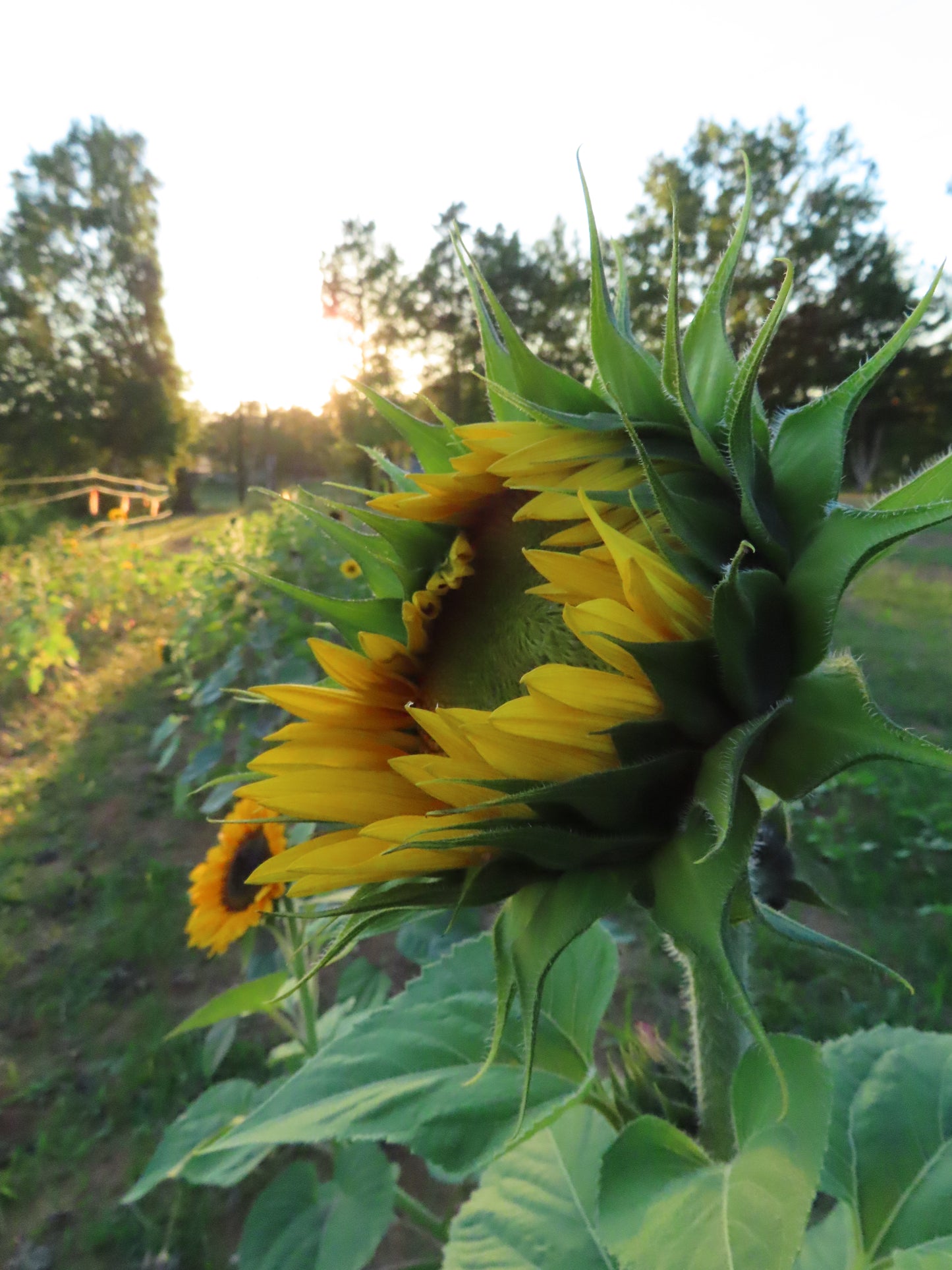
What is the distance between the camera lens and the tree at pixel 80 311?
832 inches

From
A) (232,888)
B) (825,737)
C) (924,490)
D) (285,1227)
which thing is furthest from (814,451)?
(232,888)

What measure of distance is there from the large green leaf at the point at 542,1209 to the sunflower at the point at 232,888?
0.94 m

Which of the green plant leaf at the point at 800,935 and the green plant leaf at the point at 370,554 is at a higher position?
the green plant leaf at the point at 370,554

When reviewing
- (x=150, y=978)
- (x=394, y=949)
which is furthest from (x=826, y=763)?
(x=150, y=978)

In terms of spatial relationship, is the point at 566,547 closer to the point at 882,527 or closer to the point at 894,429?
the point at 882,527

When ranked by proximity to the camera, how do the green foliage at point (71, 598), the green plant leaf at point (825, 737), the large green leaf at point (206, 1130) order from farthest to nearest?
the green foliage at point (71, 598)
the large green leaf at point (206, 1130)
the green plant leaf at point (825, 737)

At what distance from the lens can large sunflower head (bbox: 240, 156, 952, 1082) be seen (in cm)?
52

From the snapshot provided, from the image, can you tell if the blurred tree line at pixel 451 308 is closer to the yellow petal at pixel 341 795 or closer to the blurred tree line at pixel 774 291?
the blurred tree line at pixel 774 291

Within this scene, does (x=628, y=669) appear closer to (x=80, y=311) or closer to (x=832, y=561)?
(x=832, y=561)

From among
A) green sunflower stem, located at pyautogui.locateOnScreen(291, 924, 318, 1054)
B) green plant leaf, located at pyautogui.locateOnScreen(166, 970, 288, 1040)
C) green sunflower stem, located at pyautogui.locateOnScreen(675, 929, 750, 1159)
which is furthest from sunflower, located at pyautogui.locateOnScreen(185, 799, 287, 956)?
green sunflower stem, located at pyautogui.locateOnScreen(675, 929, 750, 1159)

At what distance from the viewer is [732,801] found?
491mm

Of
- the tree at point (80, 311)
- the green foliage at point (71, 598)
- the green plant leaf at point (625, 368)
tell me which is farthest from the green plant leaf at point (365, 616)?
the tree at point (80, 311)

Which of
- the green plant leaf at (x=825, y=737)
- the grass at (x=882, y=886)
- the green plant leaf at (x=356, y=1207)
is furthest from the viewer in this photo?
the grass at (x=882, y=886)

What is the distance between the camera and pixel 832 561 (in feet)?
1.76
